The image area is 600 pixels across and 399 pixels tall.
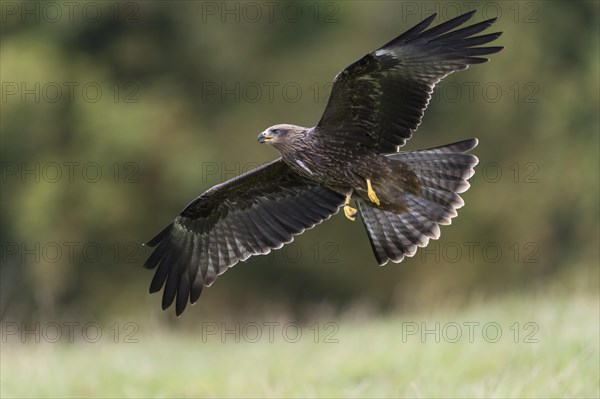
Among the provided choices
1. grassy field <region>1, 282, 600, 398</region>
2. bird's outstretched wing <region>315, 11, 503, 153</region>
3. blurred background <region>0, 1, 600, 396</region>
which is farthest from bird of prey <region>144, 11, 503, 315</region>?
blurred background <region>0, 1, 600, 396</region>

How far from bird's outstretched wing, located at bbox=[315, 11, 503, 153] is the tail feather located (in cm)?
22

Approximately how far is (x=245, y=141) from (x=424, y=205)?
393 inches

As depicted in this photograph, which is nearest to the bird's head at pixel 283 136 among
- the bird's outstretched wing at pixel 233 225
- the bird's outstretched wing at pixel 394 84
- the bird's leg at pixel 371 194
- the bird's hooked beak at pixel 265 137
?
the bird's hooked beak at pixel 265 137

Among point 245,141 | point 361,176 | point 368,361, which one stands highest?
point 245,141

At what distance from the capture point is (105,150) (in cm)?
1623

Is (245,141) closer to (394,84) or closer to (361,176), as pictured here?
(361,176)

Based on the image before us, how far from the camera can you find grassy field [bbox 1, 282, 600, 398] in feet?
22.2

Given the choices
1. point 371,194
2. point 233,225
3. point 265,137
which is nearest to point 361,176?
point 371,194

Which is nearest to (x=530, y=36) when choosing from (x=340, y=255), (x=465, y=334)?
(x=340, y=255)

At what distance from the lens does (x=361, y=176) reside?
636 cm

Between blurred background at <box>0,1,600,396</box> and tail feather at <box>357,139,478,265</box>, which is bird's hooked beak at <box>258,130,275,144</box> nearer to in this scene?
tail feather at <box>357,139,478,265</box>

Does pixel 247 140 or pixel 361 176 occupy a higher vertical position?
pixel 247 140

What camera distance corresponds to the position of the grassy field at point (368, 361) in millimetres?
6770

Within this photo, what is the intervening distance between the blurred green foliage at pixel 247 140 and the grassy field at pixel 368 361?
20.1 feet
